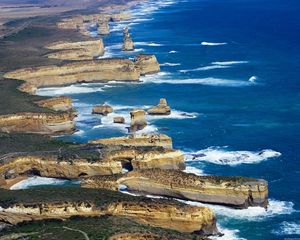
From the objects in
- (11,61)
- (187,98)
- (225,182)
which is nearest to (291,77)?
(187,98)

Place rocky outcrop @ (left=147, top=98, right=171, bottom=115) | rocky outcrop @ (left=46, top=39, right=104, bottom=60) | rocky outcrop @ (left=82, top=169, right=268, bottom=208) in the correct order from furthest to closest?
rocky outcrop @ (left=46, top=39, right=104, bottom=60), rocky outcrop @ (left=147, top=98, right=171, bottom=115), rocky outcrop @ (left=82, top=169, right=268, bottom=208)

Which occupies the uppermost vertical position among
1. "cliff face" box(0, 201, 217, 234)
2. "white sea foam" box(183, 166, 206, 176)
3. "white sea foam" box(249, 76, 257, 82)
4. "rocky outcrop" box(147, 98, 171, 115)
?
"cliff face" box(0, 201, 217, 234)

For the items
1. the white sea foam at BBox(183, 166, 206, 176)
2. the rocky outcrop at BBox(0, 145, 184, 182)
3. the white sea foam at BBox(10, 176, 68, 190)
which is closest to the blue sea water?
the white sea foam at BBox(183, 166, 206, 176)

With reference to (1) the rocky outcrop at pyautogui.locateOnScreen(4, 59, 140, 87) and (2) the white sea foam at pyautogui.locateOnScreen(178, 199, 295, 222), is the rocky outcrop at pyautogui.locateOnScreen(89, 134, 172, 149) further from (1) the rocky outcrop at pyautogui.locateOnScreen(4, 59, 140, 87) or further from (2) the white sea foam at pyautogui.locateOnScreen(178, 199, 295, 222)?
(1) the rocky outcrop at pyautogui.locateOnScreen(4, 59, 140, 87)

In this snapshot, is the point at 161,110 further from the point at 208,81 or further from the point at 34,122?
the point at 208,81

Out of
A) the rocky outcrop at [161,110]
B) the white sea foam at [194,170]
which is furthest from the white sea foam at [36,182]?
the rocky outcrop at [161,110]
